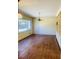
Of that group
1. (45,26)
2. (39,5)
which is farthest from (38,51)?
(45,26)

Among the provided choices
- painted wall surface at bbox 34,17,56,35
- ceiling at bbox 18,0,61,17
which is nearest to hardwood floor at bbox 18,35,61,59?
ceiling at bbox 18,0,61,17

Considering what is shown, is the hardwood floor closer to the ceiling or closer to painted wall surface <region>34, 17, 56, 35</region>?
the ceiling

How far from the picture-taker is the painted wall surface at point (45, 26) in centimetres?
1184

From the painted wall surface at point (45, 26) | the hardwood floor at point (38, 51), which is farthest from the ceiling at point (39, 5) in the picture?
the painted wall surface at point (45, 26)

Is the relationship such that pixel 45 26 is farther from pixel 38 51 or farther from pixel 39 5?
pixel 38 51

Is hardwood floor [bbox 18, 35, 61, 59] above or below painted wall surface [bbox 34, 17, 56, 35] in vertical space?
below

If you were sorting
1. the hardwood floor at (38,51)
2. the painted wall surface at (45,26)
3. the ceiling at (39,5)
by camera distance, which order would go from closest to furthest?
the hardwood floor at (38,51) → the ceiling at (39,5) → the painted wall surface at (45,26)

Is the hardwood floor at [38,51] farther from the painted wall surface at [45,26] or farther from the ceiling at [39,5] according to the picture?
the painted wall surface at [45,26]

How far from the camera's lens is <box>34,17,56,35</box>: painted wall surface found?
466 inches
